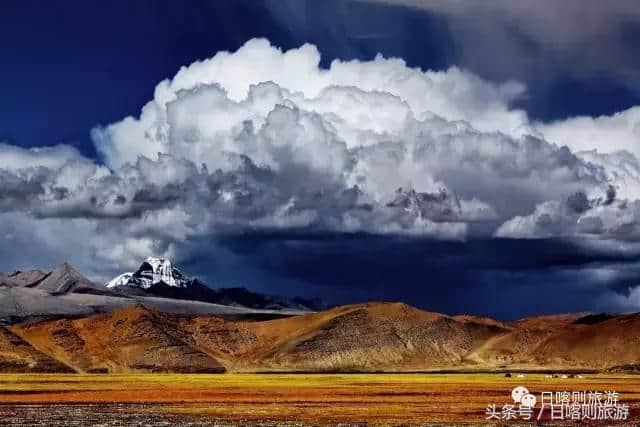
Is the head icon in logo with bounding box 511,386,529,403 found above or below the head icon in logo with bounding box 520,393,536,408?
above

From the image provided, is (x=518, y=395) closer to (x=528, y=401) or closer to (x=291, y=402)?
(x=528, y=401)

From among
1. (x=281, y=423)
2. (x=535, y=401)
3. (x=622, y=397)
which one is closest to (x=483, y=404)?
(x=535, y=401)

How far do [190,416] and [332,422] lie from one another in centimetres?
1665

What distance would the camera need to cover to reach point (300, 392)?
151m

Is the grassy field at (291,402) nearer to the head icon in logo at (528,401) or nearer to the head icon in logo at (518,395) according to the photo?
the head icon in logo at (518,395)
